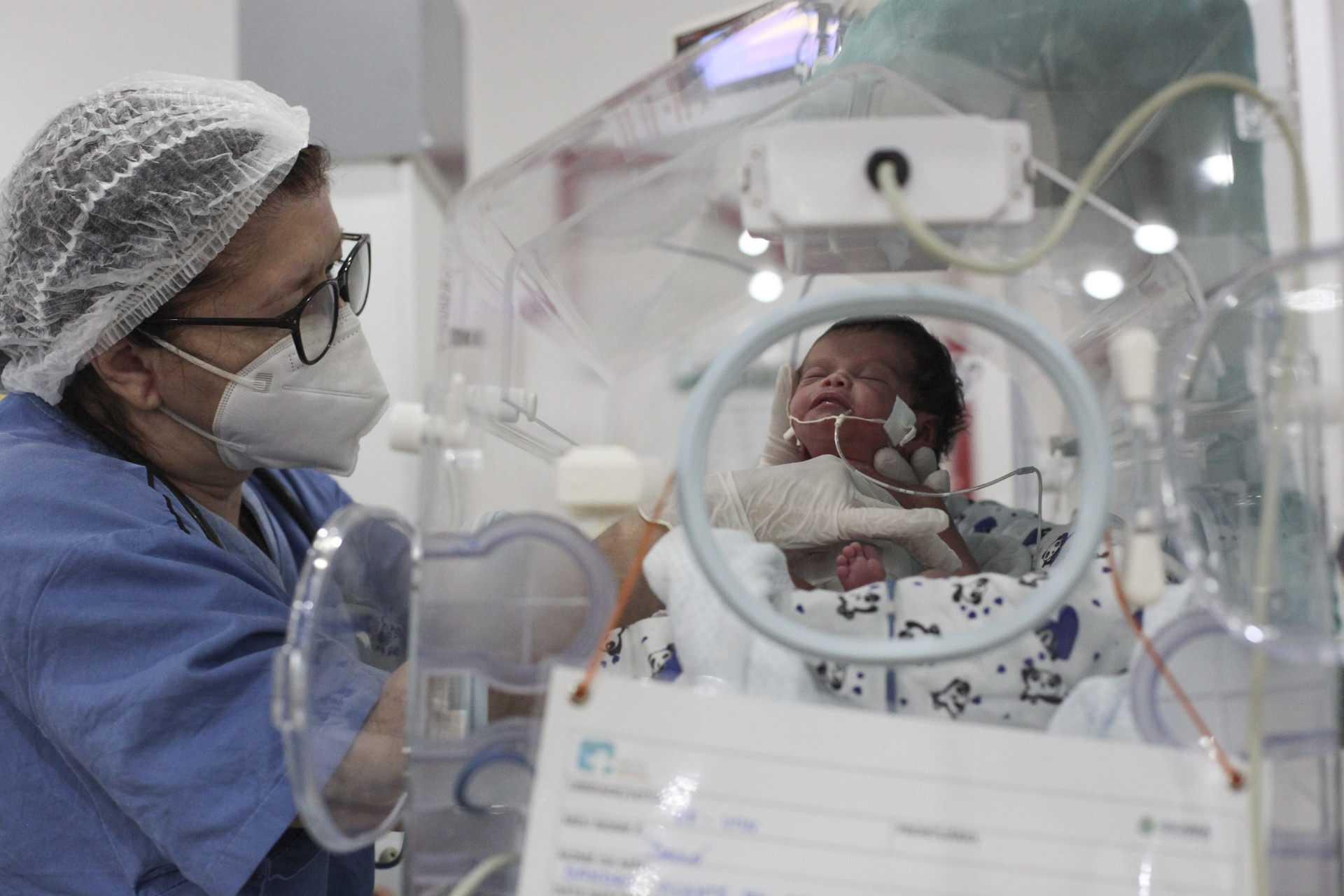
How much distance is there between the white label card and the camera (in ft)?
1.59

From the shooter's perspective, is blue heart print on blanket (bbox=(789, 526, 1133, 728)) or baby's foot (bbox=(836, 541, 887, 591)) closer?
blue heart print on blanket (bbox=(789, 526, 1133, 728))

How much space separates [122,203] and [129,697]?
1.68 ft

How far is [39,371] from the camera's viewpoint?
1010mm

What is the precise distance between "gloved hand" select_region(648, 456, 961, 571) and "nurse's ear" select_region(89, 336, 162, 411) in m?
0.62

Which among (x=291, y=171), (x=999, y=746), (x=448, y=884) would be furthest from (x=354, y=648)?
(x=291, y=171)

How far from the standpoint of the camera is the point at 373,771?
25.7 inches

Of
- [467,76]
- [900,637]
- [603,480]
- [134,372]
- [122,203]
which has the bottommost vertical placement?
[900,637]

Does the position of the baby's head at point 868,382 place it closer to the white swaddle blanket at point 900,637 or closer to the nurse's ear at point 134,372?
the white swaddle blanket at point 900,637

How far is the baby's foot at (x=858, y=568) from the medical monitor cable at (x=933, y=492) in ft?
0.50

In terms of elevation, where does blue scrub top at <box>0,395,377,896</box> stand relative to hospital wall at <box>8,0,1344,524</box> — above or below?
below

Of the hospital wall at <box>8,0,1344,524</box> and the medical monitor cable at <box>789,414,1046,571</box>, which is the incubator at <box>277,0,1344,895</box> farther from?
the hospital wall at <box>8,0,1344,524</box>

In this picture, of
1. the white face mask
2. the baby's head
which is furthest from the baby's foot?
the white face mask

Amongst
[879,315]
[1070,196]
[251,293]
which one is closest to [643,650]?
[879,315]

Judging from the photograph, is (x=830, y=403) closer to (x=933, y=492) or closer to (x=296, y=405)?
(x=933, y=492)
